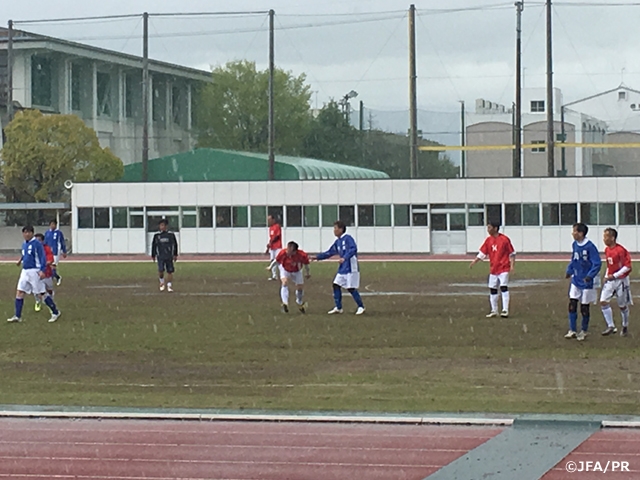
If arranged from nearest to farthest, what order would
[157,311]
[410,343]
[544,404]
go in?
[544,404] → [410,343] → [157,311]

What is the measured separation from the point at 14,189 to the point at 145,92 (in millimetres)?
8398

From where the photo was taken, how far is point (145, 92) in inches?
2500

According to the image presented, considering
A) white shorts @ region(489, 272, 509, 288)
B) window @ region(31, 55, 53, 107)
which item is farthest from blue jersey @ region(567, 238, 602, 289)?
window @ region(31, 55, 53, 107)

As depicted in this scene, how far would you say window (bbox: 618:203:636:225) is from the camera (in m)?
51.2

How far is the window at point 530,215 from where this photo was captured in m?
52.2

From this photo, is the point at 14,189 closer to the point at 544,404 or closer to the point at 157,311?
the point at 157,311

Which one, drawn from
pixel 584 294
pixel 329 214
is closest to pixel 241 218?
pixel 329 214

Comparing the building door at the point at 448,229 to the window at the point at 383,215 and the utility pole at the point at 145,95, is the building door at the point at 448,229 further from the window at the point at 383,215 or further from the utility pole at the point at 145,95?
the utility pole at the point at 145,95

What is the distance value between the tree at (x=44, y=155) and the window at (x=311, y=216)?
1441cm

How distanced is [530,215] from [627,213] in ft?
13.3

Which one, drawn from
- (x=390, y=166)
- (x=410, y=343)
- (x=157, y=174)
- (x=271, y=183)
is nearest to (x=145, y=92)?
(x=157, y=174)

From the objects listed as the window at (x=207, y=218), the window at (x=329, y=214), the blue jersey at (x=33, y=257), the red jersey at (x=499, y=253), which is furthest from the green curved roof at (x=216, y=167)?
the blue jersey at (x=33, y=257)

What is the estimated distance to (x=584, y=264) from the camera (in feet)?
57.8

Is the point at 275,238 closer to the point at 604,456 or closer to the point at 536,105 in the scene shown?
the point at 604,456
